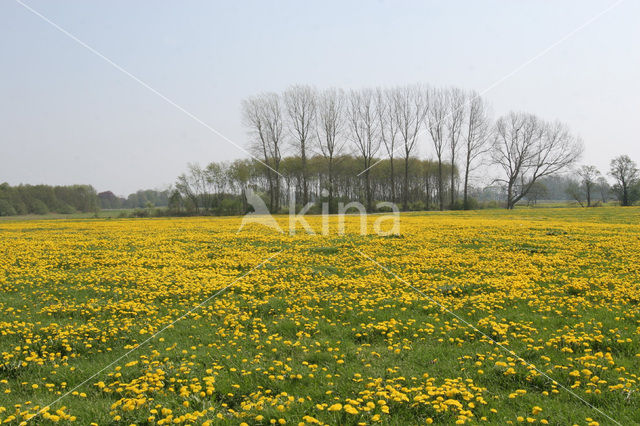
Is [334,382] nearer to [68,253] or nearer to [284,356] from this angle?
[284,356]

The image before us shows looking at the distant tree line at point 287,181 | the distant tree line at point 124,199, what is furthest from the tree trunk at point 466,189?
the distant tree line at point 124,199

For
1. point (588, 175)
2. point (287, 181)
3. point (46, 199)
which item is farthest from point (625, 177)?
point (46, 199)

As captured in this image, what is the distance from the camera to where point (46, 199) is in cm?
8438

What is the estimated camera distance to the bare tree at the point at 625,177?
258ft

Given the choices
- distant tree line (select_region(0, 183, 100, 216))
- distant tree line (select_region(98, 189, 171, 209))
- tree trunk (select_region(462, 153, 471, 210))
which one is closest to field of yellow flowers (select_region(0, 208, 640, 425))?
tree trunk (select_region(462, 153, 471, 210))

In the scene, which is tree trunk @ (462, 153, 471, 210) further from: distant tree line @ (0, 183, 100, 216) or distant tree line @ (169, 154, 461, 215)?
distant tree line @ (0, 183, 100, 216)

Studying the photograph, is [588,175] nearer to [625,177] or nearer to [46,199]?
[625,177]

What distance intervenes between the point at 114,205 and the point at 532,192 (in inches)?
4635

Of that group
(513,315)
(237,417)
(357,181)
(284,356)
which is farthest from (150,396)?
(357,181)

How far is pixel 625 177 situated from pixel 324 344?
95862 mm

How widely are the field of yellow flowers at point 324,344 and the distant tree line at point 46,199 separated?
80099 mm

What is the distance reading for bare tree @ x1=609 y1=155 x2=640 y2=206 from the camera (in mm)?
78544

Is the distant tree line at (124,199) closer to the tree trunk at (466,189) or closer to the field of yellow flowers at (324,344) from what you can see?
the tree trunk at (466,189)

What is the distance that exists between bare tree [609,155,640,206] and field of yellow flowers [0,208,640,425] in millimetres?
82630
